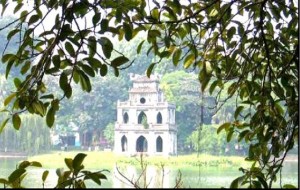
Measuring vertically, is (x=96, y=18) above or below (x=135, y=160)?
above

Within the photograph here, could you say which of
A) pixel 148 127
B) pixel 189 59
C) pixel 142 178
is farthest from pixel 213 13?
pixel 148 127

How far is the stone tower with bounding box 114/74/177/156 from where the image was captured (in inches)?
560

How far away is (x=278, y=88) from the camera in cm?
90

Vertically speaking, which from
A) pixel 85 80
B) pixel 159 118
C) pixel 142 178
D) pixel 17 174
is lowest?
pixel 142 178

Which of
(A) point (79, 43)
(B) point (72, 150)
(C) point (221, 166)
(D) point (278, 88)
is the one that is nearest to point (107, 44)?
(A) point (79, 43)

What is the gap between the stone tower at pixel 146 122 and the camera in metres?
14.2

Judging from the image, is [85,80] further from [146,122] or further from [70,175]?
[146,122]

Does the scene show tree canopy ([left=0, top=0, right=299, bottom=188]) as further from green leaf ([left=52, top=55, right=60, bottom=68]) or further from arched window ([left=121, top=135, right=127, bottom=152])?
arched window ([left=121, top=135, right=127, bottom=152])

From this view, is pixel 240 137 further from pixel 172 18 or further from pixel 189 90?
pixel 189 90

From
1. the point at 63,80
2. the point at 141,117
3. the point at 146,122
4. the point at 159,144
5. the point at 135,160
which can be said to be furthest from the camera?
the point at 141,117

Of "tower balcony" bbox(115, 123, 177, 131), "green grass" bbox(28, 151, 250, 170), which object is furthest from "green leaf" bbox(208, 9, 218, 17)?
"tower balcony" bbox(115, 123, 177, 131)

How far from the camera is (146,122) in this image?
1441 cm

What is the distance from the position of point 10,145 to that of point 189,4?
13.5 meters

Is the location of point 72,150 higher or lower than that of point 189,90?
lower
